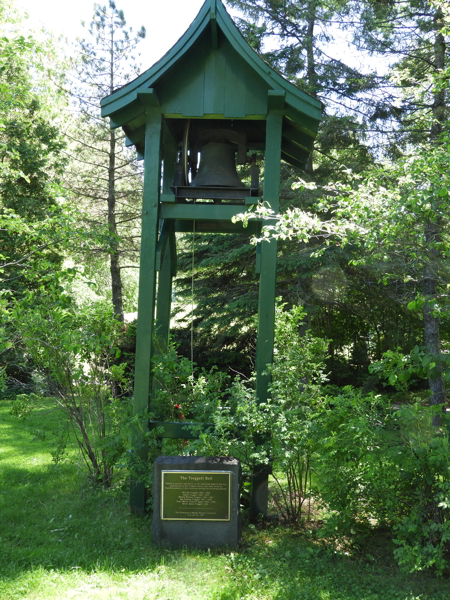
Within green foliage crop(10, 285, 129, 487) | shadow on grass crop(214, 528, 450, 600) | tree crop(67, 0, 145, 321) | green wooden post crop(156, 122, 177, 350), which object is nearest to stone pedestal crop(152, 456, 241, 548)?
shadow on grass crop(214, 528, 450, 600)

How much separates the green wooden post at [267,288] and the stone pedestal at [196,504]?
0.51 metres

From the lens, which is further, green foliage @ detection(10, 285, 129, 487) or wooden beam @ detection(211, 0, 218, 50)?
green foliage @ detection(10, 285, 129, 487)

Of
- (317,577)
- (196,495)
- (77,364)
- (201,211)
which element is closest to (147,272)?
(201,211)

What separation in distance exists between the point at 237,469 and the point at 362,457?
1.09 metres

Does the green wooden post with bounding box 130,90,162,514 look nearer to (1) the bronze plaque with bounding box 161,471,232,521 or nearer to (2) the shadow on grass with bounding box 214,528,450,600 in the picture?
(1) the bronze plaque with bounding box 161,471,232,521

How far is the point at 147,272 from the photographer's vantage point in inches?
203

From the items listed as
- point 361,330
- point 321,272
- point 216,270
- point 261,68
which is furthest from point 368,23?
point 361,330

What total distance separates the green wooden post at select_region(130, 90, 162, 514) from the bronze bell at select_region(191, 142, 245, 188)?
51 centimetres

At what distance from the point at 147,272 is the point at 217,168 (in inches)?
53.0

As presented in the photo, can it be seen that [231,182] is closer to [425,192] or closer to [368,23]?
[425,192]

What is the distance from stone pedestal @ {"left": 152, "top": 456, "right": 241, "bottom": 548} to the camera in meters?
4.43

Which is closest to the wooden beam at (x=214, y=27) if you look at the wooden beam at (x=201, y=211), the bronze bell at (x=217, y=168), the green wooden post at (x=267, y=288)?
the green wooden post at (x=267, y=288)

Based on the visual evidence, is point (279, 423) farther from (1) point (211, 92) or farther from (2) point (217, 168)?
(1) point (211, 92)

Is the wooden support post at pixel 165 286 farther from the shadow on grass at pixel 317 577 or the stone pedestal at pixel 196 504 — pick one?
the shadow on grass at pixel 317 577
